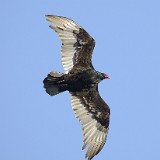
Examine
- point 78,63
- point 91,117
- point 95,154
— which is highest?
point 78,63

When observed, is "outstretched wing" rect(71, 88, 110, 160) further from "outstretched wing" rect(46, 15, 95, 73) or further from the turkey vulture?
"outstretched wing" rect(46, 15, 95, 73)

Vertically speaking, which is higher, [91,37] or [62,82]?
[91,37]

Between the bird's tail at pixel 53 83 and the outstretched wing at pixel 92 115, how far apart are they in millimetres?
902

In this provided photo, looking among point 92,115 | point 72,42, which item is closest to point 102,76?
point 92,115

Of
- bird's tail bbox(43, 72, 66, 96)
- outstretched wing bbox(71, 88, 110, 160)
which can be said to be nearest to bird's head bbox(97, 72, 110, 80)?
outstretched wing bbox(71, 88, 110, 160)

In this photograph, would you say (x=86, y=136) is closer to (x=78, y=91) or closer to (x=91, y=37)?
(x=78, y=91)

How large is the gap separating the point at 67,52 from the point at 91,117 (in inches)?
88.7

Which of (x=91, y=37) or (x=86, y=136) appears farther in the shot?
(x=91, y=37)

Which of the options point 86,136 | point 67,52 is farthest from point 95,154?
point 67,52

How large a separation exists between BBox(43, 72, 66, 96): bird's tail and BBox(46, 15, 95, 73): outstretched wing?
28.8 inches

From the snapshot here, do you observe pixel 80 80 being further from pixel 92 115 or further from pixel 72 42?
pixel 72 42

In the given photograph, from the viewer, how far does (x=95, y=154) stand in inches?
664

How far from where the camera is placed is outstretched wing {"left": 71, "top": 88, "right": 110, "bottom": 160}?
1739 centimetres

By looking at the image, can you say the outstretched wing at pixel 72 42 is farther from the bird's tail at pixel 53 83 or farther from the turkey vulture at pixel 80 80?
the bird's tail at pixel 53 83
